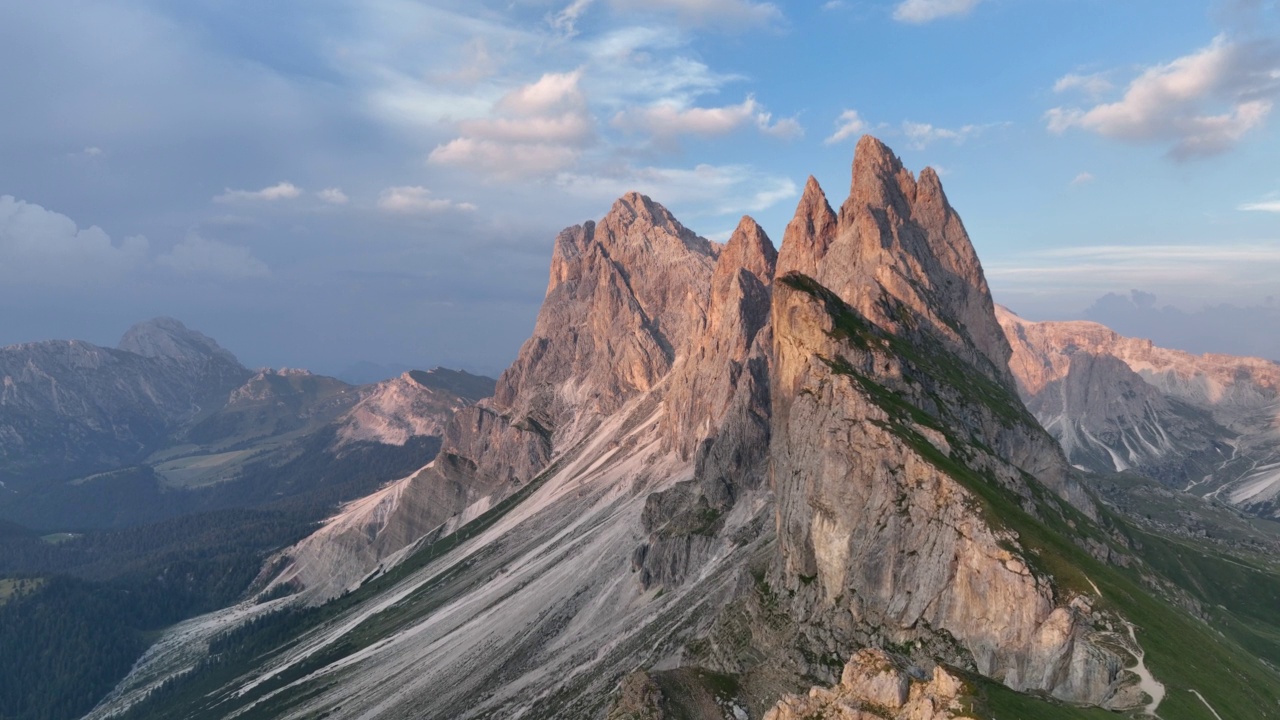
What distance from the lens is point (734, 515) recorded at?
153125mm

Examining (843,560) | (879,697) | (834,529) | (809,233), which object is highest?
(809,233)

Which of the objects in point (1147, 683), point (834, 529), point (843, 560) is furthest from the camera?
point (834, 529)

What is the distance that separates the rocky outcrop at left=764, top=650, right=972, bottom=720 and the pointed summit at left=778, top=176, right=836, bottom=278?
135m

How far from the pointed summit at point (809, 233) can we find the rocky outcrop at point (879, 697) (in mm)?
135009

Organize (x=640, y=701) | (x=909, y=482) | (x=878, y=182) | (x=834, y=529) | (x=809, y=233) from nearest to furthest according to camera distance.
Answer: (x=640, y=701) < (x=909, y=482) < (x=834, y=529) < (x=878, y=182) < (x=809, y=233)

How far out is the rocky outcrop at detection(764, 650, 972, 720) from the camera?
5119cm

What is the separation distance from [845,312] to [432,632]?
134 m

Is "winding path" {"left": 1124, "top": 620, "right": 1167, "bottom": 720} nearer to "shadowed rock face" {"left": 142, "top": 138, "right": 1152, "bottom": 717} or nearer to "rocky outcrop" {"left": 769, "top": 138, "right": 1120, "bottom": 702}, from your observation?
"rocky outcrop" {"left": 769, "top": 138, "right": 1120, "bottom": 702}

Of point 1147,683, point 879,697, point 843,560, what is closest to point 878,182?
point 843,560

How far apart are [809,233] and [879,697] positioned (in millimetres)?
151460

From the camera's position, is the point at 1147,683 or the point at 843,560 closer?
the point at 1147,683

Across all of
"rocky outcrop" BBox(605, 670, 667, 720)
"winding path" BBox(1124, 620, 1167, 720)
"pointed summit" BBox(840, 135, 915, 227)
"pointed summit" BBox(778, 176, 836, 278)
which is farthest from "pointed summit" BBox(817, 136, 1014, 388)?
"rocky outcrop" BBox(605, 670, 667, 720)

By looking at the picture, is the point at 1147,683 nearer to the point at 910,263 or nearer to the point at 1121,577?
the point at 1121,577

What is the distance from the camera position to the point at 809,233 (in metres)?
193
